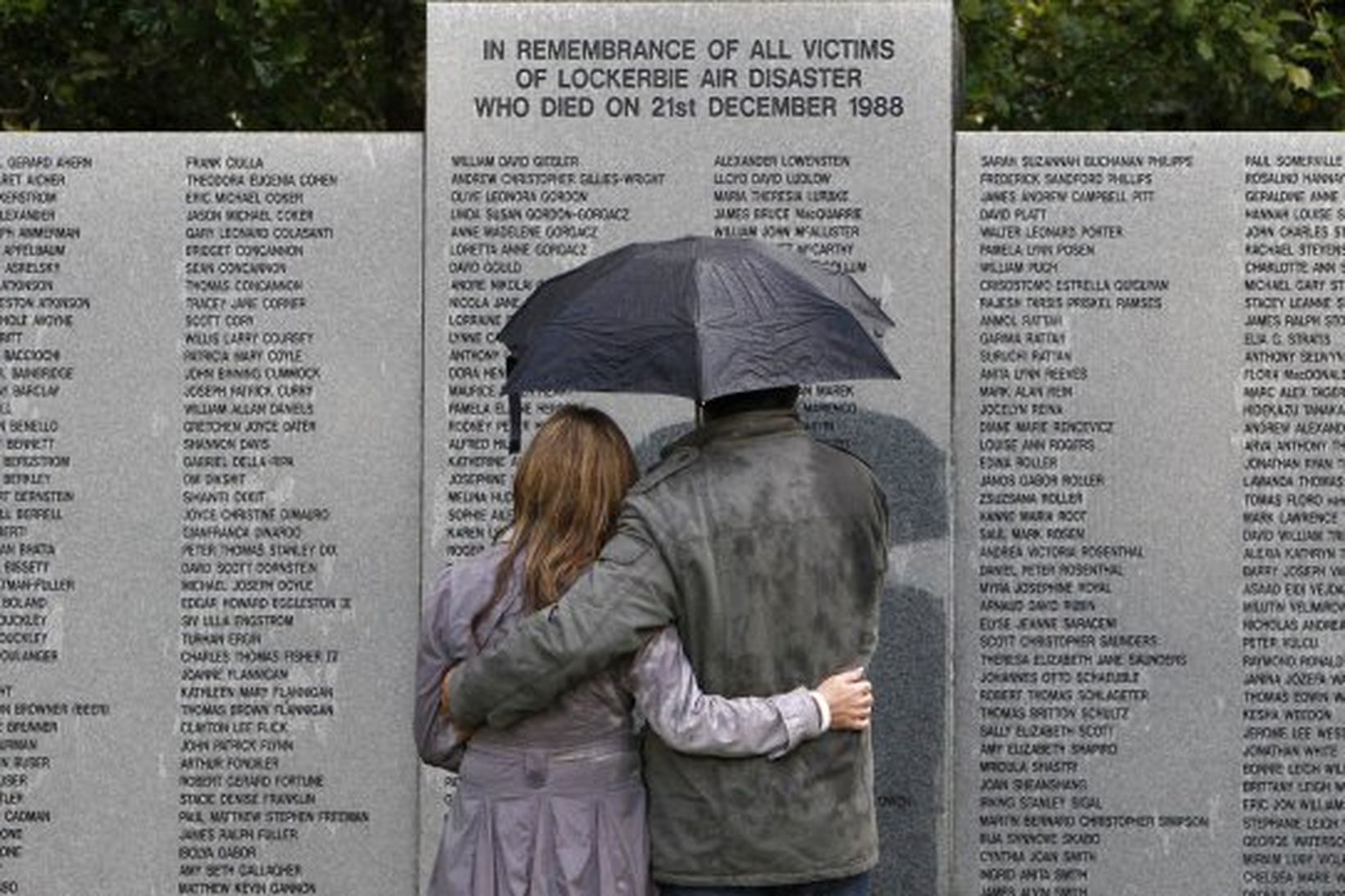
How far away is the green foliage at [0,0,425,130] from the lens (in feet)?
35.5

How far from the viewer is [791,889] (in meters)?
5.26

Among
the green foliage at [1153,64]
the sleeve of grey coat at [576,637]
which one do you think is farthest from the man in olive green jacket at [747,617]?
the green foliage at [1153,64]

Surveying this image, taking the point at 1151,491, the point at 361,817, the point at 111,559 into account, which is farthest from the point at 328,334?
the point at 1151,491

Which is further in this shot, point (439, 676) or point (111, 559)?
point (111, 559)

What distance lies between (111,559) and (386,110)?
16.5ft

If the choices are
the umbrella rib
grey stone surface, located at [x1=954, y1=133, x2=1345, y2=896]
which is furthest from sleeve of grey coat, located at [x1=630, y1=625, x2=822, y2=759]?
grey stone surface, located at [x1=954, y1=133, x2=1345, y2=896]

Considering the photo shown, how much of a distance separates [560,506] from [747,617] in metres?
0.49

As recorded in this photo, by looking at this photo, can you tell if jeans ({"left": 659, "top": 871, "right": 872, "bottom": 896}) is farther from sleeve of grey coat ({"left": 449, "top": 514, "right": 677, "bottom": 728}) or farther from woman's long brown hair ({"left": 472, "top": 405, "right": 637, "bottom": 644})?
woman's long brown hair ({"left": 472, "top": 405, "right": 637, "bottom": 644})

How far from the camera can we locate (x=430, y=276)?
291 inches

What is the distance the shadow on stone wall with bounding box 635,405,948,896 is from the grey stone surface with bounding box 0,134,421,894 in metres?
1.06

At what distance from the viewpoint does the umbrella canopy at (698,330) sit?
17.0ft

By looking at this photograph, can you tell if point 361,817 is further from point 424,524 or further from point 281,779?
point 424,524

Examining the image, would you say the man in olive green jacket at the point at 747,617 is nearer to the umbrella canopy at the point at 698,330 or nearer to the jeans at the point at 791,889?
the jeans at the point at 791,889

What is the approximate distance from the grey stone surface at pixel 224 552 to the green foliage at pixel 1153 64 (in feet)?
12.3
